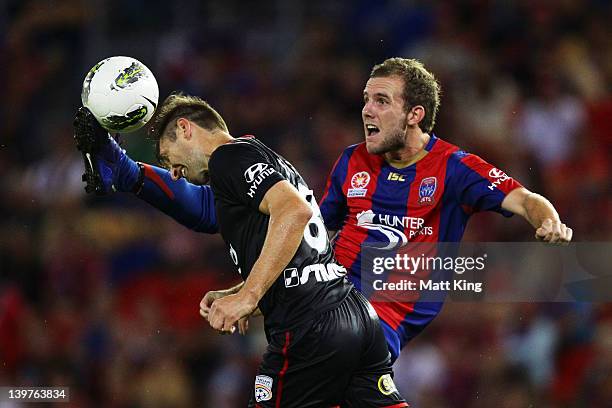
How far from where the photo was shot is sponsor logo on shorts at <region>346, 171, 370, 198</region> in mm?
5258

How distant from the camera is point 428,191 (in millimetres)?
5094

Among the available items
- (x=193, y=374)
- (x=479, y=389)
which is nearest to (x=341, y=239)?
(x=479, y=389)

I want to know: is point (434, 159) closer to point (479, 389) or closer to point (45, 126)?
point (479, 389)

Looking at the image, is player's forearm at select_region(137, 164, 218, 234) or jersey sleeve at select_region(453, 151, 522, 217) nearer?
jersey sleeve at select_region(453, 151, 522, 217)

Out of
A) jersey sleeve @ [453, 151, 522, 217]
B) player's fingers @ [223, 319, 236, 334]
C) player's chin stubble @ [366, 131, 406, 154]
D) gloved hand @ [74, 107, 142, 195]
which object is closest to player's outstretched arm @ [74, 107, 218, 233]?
gloved hand @ [74, 107, 142, 195]

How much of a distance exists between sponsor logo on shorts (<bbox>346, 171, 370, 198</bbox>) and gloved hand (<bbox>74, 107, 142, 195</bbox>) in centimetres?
135

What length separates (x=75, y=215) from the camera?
32.5ft

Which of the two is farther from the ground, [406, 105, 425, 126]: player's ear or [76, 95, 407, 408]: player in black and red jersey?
[406, 105, 425, 126]: player's ear

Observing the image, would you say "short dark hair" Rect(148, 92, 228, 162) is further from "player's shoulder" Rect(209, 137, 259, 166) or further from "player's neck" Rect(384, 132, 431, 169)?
"player's neck" Rect(384, 132, 431, 169)

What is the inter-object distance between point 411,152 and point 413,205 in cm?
29

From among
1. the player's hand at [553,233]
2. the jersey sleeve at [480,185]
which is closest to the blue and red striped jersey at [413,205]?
the jersey sleeve at [480,185]

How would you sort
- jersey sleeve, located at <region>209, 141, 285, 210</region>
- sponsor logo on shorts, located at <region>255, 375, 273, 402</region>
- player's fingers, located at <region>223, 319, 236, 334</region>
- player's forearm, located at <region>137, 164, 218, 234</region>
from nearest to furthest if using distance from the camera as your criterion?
player's fingers, located at <region>223, 319, 236, 334</region> → jersey sleeve, located at <region>209, 141, 285, 210</region> → sponsor logo on shorts, located at <region>255, 375, 273, 402</region> → player's forearm, located at <region>137, 164, 218, 234</region>

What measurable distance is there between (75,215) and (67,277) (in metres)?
0.70

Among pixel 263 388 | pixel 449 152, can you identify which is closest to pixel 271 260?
pixel 263 388
